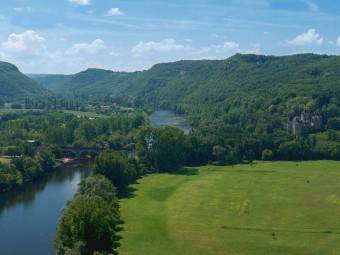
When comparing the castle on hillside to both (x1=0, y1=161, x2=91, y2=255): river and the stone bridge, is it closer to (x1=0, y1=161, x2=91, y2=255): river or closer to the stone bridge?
the stone bridge

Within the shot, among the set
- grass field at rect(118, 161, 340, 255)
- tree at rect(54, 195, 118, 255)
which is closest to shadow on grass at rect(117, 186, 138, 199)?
grass field at rect(118, 161, 340, 255)

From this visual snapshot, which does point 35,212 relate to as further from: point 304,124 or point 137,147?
point 304,124

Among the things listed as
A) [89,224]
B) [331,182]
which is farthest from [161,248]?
[331,182]

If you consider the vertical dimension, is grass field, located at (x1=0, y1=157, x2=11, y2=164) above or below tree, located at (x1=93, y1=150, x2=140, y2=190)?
below

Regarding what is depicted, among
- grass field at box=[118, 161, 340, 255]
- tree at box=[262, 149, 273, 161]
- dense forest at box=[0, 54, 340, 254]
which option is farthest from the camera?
tree at box=[262, 149, 273, 161]

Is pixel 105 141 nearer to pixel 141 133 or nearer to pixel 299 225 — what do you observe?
pixel 141 133

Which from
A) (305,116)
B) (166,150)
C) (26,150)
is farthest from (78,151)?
(305,116)

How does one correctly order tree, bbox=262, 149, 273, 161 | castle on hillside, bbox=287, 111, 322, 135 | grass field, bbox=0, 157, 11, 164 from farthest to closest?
1. castle on hillside, bbox=287, 111, 322, 135
2. tree, bbox=262, 149, 273, 161
3. grass field, bbox=0, 157, 11, 164
